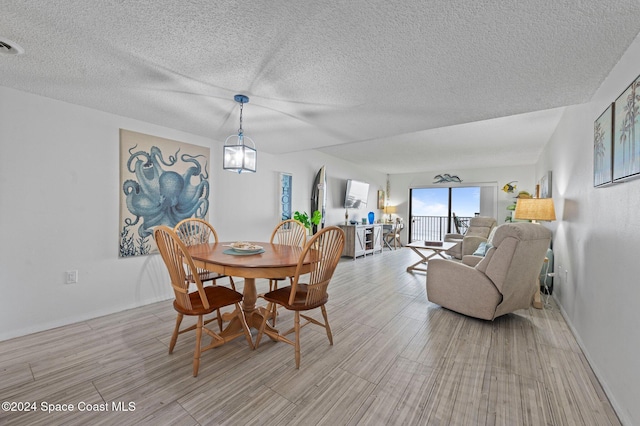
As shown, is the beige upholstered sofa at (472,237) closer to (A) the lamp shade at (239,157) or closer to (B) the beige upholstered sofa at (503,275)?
(B) the beige upholstered sofa at (503,275)

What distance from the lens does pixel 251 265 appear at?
6.19 feet

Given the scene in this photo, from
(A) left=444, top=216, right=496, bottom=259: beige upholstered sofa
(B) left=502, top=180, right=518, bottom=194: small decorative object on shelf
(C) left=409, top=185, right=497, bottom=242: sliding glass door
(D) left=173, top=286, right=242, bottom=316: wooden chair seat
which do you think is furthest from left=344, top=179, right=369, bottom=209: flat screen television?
(D) left=173, top=286, right=242, bottom=316: wooden chair seat

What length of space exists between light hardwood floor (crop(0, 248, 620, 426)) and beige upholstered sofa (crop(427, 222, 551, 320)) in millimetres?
207

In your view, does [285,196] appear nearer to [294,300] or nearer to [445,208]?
[294,300]

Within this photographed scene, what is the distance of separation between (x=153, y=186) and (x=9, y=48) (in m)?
1.66

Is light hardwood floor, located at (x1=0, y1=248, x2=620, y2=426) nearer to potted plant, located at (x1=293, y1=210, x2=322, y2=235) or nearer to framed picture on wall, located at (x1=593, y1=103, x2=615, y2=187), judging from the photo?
framed picture on wall, located at (x1=593, y1=103, x2=615, y2=187)

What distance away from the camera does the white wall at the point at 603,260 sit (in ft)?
4.80

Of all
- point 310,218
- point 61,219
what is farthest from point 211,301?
point 310,218

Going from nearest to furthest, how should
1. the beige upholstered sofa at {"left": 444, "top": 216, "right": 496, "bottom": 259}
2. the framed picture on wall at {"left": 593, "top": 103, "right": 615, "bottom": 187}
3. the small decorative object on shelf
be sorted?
1. the framed picture on wall at {"left": 593, "top": 103, "right": 615, "bottom": 187}
2. the beige upholstered sofa at {"left": 444, "top": 216, "right": 496, "bottom": 259}
3. the small decorative object on shelf

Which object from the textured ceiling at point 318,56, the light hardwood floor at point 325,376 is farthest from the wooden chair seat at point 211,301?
the textured ceiling at point 318,56

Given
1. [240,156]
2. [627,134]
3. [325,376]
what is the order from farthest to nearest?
[240,156] → [325,376] → [627,134]

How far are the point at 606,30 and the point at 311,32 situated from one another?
1577 millimetres

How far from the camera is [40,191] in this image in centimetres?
248

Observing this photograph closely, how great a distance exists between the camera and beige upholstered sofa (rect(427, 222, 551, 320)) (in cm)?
256
